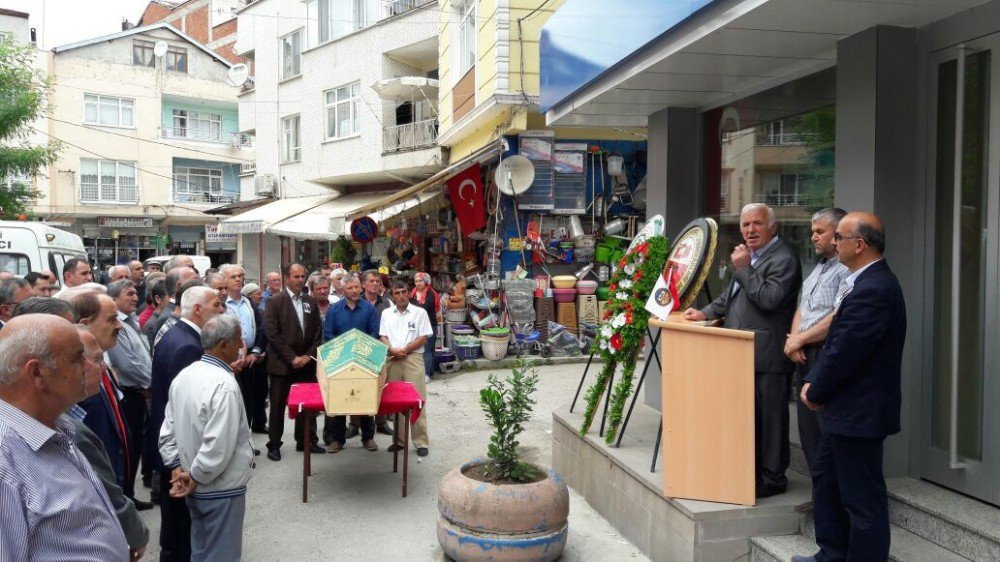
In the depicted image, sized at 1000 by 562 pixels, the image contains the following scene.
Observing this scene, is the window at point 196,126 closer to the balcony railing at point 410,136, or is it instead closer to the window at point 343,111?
the window at point 343,111

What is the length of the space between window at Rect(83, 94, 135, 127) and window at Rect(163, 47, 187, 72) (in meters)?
2.98

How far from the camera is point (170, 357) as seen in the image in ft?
14.9

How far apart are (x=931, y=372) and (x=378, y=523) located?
4041mm

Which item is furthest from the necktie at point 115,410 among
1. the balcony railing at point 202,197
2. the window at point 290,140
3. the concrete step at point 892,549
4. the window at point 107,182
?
the balcony railing at point 202,197

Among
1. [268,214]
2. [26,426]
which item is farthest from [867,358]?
[268,214]

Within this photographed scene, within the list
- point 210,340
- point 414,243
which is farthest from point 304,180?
point 210,340

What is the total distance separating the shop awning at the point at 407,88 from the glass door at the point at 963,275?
49.0ft

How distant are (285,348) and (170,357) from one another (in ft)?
9.74

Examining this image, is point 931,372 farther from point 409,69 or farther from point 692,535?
point 409,69

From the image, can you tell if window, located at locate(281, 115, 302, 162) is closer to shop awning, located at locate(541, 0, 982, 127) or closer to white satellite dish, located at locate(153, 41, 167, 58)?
white satellite dish, located at locate(153, 41, 167, 58)

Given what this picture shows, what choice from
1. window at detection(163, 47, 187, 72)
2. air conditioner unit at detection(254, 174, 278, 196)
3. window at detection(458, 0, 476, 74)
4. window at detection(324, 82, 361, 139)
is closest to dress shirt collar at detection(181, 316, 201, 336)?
window at detection(458, 0, 476, 74)

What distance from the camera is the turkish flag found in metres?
14.3

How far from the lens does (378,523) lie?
19.2 feet

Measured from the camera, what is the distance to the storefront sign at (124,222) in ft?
116
